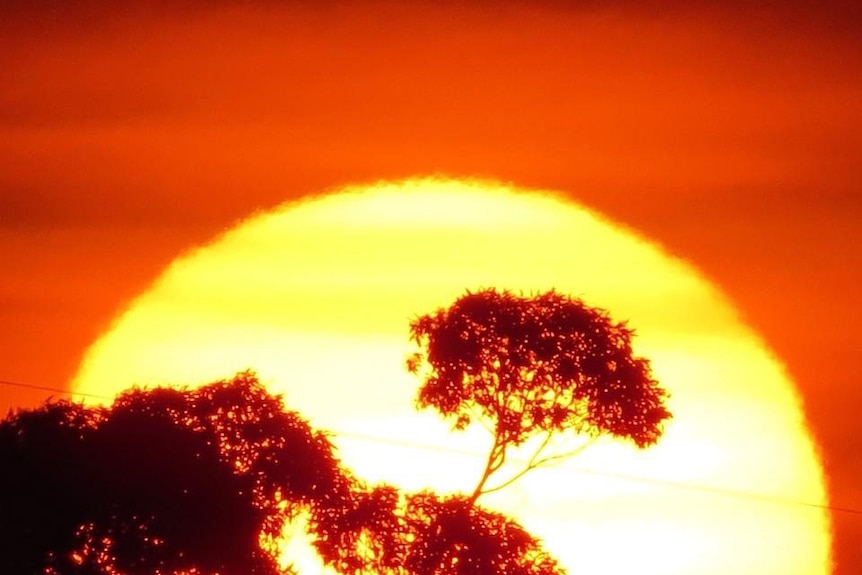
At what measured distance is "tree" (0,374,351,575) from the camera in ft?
154

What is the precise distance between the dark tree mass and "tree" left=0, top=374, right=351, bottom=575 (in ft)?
0.13

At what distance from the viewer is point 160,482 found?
4731cm

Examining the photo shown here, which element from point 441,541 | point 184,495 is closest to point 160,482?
point 184,495

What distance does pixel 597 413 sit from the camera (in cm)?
4584

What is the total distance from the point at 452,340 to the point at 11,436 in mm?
12220

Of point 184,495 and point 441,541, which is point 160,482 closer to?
point 184,495

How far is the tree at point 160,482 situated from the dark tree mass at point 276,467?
0.04 m

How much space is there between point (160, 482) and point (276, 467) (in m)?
3.34

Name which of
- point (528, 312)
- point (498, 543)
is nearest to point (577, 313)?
point (528, 312)

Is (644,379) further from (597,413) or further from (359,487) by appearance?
(359,487)

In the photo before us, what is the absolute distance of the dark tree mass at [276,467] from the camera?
45.6 meters

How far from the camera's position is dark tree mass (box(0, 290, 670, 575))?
4556 centimetres

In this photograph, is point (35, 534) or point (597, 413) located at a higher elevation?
point (597, 413)

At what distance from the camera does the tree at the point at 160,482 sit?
46.9 meters
